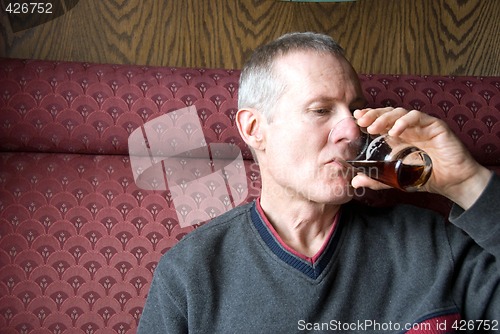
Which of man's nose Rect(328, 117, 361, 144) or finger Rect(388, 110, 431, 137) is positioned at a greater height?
finger Rect(388, 110, 431, 137)

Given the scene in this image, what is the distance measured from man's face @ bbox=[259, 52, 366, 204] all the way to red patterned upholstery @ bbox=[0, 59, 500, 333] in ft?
1.03

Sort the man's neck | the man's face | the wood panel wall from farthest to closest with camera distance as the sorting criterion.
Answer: the wood panel wall
the man's neck
the man's face

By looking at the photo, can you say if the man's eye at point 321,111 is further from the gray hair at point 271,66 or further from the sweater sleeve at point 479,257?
the sweater sleeve at point 479,257

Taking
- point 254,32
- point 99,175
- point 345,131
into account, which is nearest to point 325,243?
point 345,131

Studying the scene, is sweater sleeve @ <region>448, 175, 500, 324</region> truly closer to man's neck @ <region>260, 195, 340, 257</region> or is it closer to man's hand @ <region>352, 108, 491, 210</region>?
man's hand @ <region>352, 108, 491, 210</region>

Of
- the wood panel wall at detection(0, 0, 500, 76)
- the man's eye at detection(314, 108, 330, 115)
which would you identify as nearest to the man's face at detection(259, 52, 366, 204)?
the man's eye at detection(314, 108, 330, 115)

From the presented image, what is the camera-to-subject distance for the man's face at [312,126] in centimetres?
128

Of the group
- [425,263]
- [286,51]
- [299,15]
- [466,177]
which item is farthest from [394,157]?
[299,15]

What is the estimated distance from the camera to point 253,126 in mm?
1433

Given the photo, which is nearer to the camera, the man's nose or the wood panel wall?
the man's nose

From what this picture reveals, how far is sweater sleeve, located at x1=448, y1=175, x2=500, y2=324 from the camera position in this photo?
1.18m

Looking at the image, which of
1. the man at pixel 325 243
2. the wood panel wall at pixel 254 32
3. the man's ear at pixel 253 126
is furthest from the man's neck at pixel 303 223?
the wood panel wall at pixel 254 32

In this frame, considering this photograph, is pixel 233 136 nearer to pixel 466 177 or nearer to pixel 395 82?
pixel 395 82

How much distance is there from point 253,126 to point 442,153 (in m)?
0.45
